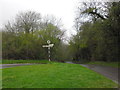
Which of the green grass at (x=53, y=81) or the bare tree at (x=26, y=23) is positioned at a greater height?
the bare tree at (x=26, y=23)

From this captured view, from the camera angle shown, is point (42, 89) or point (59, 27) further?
point (59, 27)

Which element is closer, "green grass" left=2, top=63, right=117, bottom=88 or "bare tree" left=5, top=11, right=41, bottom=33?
"green grass" left=2, top=63, right=117, bottom=88

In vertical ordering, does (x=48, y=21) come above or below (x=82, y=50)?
above

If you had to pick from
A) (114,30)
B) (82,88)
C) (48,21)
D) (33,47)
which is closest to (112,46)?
(114,30)

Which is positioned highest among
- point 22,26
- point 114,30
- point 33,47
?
point 22,26

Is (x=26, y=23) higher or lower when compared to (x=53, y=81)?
higher

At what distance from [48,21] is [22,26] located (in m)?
8.98

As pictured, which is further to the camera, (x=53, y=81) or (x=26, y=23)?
(x=26, y=23)

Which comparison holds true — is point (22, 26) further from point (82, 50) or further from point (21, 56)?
point (82, 50)

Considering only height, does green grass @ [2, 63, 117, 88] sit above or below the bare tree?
below

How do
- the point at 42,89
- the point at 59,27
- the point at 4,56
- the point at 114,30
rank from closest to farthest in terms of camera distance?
1. the point at 42,89
2. the point at 114,30
3. the point at 4,56
4. the point at 59,27

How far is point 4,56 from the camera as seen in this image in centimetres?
3020

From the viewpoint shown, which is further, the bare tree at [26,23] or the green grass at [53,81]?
the bare tree at [26,23]

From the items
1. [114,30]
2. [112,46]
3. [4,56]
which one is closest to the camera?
[114,30]
